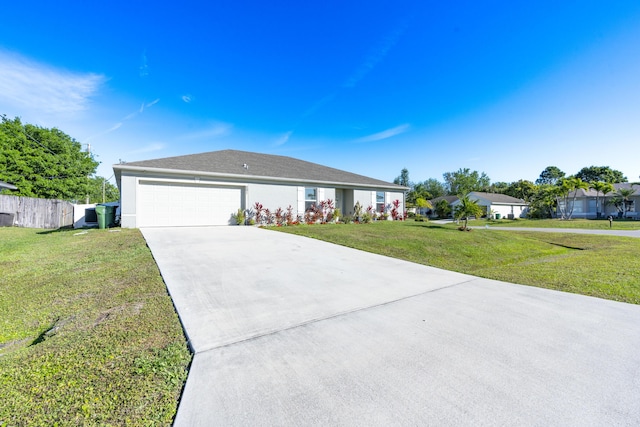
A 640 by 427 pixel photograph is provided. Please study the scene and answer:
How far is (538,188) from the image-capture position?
3819 cm

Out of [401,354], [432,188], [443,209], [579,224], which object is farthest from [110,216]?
[432,188]

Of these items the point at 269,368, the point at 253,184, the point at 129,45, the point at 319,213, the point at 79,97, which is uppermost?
the point at 129,45

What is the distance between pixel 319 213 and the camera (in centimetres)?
1587

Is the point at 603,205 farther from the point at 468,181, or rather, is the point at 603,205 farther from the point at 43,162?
the point at 43,162

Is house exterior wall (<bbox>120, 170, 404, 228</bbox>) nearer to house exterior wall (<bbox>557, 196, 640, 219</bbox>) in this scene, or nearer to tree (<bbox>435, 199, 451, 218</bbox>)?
tree (<bbox>435, 199, 451, 218</bbox>)

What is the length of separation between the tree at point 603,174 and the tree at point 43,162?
255ft

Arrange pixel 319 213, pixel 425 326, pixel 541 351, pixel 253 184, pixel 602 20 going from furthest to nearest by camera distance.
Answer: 1. pixel 319 213
2. pixel 253 184
3. pixel 602 20
4. pixel 425 326
5. pixel 541 351

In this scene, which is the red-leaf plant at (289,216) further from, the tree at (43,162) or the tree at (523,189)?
the tree at (523,189)

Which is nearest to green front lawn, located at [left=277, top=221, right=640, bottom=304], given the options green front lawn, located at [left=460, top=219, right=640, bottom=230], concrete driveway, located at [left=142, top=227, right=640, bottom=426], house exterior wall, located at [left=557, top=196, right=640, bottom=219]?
concrete driveway, located at [left=142, top=227, right=640, bottom=426]

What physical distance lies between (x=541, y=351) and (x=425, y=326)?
1022 millimetres

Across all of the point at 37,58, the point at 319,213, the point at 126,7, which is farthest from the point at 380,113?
the point at 37,58

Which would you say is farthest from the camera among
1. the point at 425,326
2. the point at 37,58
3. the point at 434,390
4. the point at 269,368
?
the point at 37,58

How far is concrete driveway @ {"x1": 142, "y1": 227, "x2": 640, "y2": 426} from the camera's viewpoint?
1.65 meters

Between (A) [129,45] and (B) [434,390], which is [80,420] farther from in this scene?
(A) [129,45]
